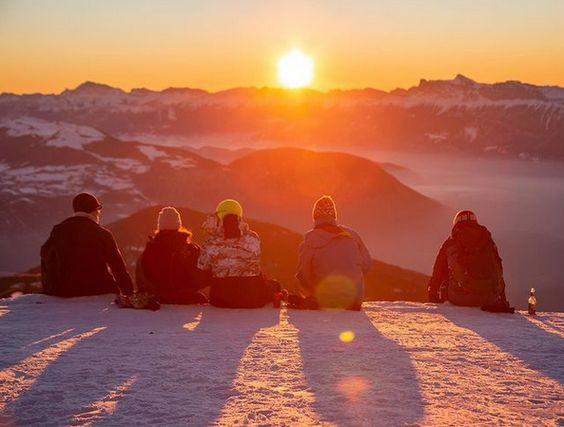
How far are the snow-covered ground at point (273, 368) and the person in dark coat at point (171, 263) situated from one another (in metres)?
0.56

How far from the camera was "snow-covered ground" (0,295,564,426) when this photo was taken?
5.67 meters

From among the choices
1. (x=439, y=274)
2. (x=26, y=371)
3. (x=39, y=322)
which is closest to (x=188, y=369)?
(x=26, y=371)

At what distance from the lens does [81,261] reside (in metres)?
11.0

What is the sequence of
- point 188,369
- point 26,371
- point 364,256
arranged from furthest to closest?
point 364,256 < point 188,369 < point 26,371

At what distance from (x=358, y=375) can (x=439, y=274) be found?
19.2 feet

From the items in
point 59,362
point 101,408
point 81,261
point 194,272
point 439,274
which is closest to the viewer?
point 101,408

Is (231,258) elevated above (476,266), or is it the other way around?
(231,258)

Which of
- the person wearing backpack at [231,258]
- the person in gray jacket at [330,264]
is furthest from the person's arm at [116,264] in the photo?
the person in gray jacket at [330,264]

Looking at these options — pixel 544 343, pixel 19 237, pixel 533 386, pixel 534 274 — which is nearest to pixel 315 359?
Answer: pixel 533 386

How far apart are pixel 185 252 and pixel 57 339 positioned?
301 cm

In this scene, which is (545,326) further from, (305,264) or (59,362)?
(59,362)

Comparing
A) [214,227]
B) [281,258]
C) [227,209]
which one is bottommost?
[281,258]

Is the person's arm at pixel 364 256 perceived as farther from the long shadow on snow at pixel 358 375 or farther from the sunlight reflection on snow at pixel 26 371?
the sunlight reflection on snow at pixel 26 371

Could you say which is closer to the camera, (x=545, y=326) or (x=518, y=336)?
(x=518, y=336)
